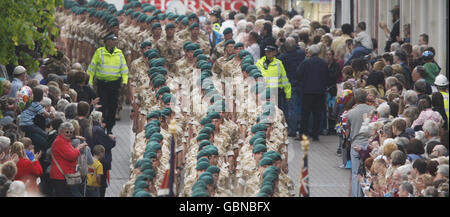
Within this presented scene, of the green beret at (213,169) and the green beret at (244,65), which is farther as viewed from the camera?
the green beret at (244,65)

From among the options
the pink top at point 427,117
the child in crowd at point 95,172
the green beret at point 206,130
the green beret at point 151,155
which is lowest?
the child in crowd at point 95,172

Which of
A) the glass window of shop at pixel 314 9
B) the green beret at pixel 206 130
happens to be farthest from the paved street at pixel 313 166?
the glass window of shop at pixel 314 9

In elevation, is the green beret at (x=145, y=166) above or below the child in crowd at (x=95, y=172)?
above

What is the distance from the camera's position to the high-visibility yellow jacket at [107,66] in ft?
74.8

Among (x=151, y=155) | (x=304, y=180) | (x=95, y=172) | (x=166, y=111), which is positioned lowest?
(x=95, y=172)

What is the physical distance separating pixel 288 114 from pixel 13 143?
29.4 ft

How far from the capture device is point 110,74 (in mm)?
22891

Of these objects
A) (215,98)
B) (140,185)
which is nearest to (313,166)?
(215,98)

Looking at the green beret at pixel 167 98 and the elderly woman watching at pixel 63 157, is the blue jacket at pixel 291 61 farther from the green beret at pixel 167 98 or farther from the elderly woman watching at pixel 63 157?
the elderly woman watching at pixel 63 157

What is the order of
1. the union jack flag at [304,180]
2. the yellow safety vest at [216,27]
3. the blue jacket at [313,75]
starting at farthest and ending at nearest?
the yellow safety vest at [216,27], the blue jacket at [313,75], the union jack flag at [304,180]

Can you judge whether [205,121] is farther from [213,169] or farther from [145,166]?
[213,169]

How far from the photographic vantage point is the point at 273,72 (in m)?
22.8

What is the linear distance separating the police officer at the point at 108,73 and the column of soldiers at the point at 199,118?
31 centimetres

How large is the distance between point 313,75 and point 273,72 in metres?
0.88
